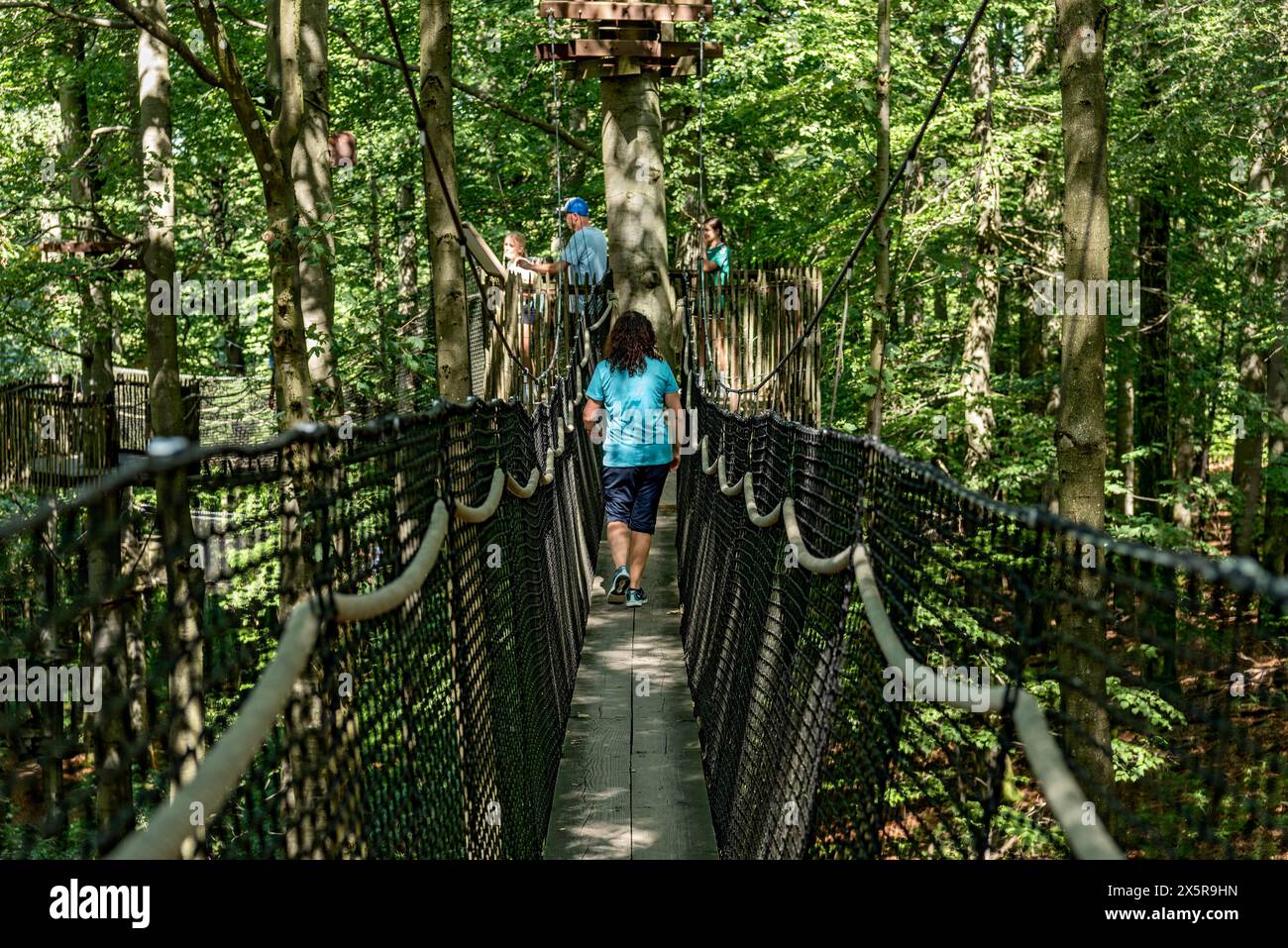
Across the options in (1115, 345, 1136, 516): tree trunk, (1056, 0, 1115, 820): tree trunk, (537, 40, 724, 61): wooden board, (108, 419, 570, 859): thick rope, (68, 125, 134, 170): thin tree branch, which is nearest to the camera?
(108, 419, 570, 859): thick rope

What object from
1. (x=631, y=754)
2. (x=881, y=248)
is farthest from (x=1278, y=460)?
(x=631, y=754)

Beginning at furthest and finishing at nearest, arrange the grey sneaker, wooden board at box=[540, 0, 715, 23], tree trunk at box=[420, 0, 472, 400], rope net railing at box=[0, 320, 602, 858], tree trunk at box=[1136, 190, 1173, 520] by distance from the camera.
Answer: tree trunk at box=[1136, 190, 1173, 520] → wooden board at box=[540, 0, 715, 23] → tree trunk at box=[420, 0, 472, 400] → the grey sneaker → rope net railing at box=[0, 320, 602, 858]

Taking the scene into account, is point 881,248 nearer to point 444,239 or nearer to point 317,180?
point 317,180

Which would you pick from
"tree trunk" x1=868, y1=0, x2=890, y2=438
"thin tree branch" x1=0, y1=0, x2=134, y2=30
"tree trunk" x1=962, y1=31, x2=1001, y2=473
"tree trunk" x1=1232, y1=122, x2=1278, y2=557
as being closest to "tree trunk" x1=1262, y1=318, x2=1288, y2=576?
"tree trunk" x1=1232, y1=122, x2=1278, y2=557

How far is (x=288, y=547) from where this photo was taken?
8.39ft

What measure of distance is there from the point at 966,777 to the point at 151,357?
11341mm

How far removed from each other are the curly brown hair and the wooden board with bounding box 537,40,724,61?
12.6ft

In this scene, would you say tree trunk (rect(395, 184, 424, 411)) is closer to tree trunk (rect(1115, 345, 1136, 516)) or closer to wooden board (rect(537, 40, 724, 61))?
wooden board (rect(537, 40, 724, 61))

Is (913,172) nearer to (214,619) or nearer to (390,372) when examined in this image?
(390,372)

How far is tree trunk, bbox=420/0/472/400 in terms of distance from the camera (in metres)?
9.84

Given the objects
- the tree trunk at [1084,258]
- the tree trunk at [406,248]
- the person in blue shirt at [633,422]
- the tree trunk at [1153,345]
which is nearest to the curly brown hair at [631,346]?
the person in blue shirt at [633,422]

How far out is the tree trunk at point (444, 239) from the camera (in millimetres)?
9844

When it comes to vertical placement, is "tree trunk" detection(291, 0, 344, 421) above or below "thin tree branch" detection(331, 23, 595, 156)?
below

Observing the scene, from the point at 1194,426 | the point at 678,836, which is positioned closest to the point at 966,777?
the point at 678,836
